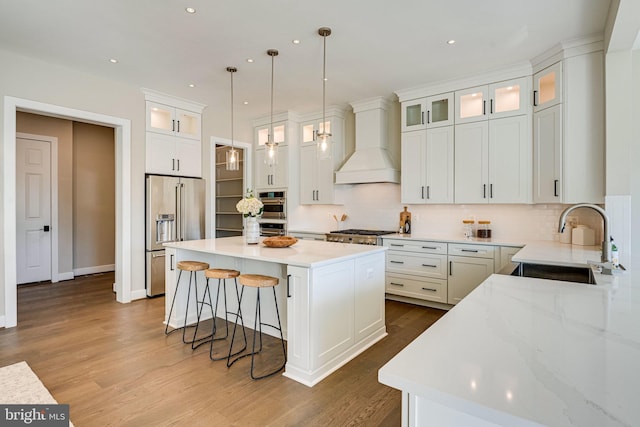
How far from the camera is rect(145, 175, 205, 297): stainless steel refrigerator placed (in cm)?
494

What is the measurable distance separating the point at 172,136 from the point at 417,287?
13.7 feet

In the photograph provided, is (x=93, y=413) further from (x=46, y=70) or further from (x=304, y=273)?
(x=46, y=70)

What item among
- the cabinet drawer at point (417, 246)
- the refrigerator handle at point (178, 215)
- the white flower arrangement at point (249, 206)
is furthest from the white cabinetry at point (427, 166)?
the refrigerator handle at point (178, 215)

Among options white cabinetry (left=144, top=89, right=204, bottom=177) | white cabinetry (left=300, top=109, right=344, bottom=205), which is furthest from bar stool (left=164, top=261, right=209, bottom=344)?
white cabinetry (left=300, top=109, right=344, bottom=205)

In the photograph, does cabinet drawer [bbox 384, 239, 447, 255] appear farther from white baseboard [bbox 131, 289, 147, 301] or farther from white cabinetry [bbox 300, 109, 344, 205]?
white baseboard [bbox 131, 289, 147, 301]

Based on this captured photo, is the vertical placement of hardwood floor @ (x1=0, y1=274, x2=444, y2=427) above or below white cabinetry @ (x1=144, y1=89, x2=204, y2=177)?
below

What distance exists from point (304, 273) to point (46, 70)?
3994 mm

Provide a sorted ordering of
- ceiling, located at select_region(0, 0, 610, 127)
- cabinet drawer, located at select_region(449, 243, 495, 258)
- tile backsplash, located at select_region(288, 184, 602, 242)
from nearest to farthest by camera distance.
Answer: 1. ceiling, located at select_region(0, 0, 610, 127)
2. cabinet drawer, located at select_region(449, 243, 495, 258)
3. tile backsplash, located at select_region(288, 184, 602, 242)

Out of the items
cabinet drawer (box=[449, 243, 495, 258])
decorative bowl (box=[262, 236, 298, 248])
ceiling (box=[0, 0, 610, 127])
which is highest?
ceiling (box=[0, 0, 610, 127])

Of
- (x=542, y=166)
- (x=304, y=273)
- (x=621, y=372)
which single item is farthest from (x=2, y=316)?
(x=542, y=166)

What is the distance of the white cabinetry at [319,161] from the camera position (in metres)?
5.71

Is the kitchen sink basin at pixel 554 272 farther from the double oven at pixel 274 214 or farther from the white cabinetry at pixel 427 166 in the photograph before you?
the double oven at pixel 274 214

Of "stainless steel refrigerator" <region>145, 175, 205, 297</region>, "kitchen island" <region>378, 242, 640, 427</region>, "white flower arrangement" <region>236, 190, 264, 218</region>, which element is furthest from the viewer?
"stainless steel refrigerator" <region>145, 175, 205, 297</region>

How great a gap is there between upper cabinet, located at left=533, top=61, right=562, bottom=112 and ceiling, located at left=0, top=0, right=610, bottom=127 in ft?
0.87
